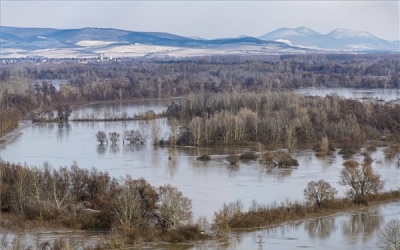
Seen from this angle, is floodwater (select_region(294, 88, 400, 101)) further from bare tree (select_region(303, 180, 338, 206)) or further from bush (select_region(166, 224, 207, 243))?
bush (select_region(166, 224, 207, 243))

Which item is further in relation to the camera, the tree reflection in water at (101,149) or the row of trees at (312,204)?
the tree reflection in water at (101,149)

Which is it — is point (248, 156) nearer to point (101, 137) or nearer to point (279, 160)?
point (279, 160)

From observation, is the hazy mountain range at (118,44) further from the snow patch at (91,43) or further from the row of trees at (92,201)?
the row of trees at (92,201)

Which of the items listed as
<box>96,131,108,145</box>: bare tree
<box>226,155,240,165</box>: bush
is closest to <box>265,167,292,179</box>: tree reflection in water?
<box>226,155,240,165</box>: bush

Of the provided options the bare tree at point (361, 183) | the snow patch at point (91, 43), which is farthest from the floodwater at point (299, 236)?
the snow patch at point (91, 43)

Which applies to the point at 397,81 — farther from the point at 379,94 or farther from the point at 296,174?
the point at 296,174

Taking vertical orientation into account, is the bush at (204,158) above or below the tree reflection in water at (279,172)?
above

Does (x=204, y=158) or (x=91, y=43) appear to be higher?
(x=91, y=43)

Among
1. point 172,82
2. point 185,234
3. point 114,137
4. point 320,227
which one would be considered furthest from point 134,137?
point 172,82

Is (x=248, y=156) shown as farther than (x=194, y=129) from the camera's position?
No
